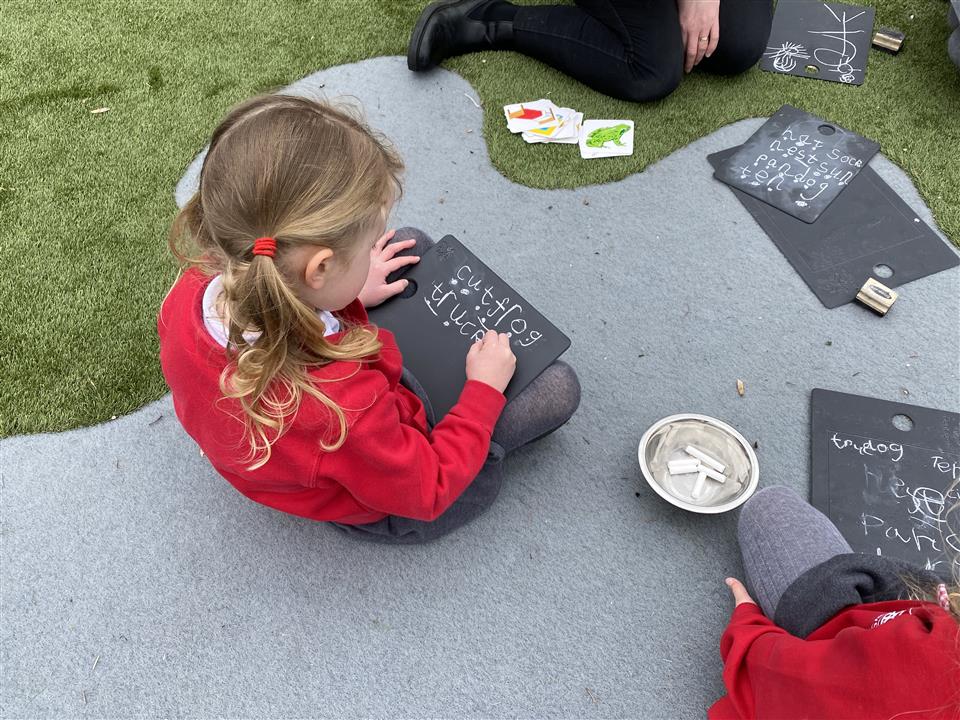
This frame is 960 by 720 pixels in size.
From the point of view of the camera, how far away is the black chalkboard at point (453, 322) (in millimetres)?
1224

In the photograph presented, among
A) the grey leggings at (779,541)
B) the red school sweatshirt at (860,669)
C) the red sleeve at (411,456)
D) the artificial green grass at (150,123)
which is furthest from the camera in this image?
the artificial green grass at (150,123)

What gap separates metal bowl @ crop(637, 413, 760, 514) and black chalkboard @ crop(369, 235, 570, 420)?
0.82ft

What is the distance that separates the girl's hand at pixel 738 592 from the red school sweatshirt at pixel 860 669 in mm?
154

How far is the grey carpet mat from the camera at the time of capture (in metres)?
1.14

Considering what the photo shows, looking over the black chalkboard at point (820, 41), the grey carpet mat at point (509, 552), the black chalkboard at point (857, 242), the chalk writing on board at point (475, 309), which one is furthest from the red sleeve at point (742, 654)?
the black chalkboard at point (820, 41)

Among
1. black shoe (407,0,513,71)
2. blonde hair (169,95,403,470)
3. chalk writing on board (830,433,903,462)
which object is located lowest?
chalk writing on board (830,433,903,462)

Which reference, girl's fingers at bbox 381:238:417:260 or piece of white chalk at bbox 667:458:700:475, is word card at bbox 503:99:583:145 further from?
piece of white chalk at bbox 667:458:700:475

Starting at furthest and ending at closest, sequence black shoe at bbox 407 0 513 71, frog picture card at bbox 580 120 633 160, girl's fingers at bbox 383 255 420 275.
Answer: black shoe at bbox 407 0 513 71 → frog picture card at bbox 580 120 633 160 → girl's fingers at bbox 383 255 420 275

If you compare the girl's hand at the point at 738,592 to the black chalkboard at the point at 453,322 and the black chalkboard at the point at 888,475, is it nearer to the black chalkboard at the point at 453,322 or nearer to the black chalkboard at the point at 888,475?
the black chalkboard at the point at 888,475

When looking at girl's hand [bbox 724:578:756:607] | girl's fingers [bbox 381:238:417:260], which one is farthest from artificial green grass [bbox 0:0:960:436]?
girl's hand [bbox 724:578:756:607]

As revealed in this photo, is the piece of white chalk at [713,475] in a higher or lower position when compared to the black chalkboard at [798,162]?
lower

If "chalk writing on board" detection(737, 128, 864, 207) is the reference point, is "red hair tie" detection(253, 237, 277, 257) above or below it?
above

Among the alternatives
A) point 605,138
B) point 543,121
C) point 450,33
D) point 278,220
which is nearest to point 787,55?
point 605,138

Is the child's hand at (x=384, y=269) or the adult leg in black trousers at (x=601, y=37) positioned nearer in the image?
the child's hand at (x=384, y=269)
